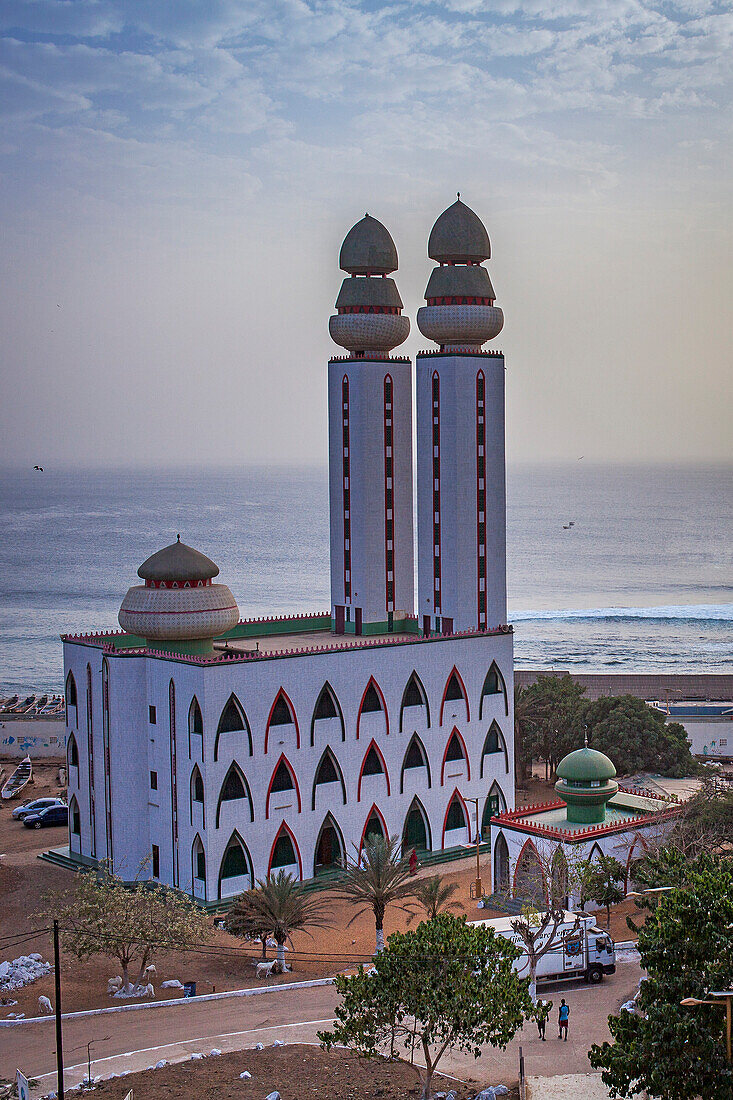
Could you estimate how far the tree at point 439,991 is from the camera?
24297 mm

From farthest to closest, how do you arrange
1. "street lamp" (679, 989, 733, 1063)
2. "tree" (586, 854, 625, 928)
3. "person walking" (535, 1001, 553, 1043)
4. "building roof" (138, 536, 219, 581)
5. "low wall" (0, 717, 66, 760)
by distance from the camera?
"low wall" (0, 717, 66, 760) < "building roof" (138, 536, 219, 581) < "tree" (586, 854, 625, 928) < "person walking" (535, 1001, 553, 1043) < "street lamp" (679, 989, 733, 1063)

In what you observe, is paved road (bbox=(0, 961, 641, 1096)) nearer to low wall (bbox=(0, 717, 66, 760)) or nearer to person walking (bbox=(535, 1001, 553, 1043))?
person walking (bbox=(535, 1001, 553, 1043))

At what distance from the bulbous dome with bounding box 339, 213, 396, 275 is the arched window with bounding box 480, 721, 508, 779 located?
56.2ft

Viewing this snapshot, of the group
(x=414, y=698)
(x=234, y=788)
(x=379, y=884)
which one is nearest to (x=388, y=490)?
(x=414, y=698)

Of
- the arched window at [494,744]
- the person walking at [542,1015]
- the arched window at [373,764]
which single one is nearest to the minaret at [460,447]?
the arched window at [494,744]

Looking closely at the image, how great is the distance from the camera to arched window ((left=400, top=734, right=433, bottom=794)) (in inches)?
1747

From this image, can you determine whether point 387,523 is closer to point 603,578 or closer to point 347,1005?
point 347,1005

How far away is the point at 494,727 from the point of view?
46.8 meters

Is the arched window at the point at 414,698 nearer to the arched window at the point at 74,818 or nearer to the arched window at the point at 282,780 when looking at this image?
the arched window at the point at 282,780

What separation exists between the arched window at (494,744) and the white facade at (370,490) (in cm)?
597

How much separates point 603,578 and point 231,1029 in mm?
146834

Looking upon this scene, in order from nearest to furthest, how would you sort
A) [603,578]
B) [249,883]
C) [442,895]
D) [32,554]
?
[442,895], [249,883], [603,578], [32,554]

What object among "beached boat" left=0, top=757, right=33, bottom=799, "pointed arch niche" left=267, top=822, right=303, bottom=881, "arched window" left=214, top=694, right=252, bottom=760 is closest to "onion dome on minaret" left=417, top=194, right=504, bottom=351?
"arched window" left=214, top=694, right=252, bottom=760

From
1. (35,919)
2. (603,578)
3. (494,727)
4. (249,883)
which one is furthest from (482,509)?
(603,578)
